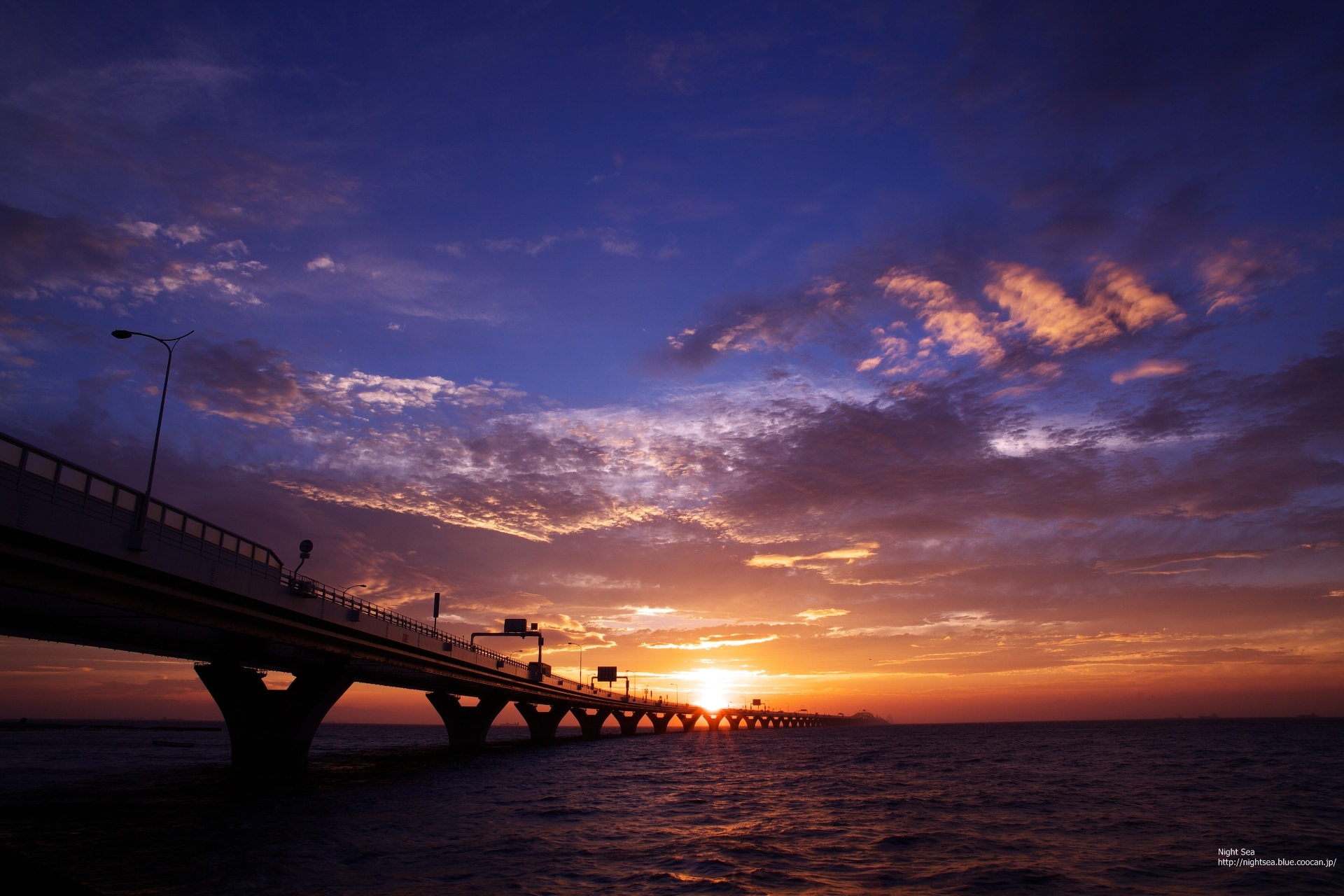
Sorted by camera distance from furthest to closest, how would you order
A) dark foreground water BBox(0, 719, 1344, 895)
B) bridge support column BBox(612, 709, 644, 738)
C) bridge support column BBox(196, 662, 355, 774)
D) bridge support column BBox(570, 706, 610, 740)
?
bridge support column BBox(612, 709, 644, 738), bridge support column BBox(570, 706, 610, 740), bridge support column BBox(196, 662, 355, 774), dark foreground water BBox(0, 719, 1344, 895)

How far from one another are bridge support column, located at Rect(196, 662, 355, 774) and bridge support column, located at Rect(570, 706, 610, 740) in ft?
354

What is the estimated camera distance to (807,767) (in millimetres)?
76062

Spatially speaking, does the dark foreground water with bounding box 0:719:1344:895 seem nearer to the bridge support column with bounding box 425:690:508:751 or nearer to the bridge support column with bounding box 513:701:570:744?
the bridge support column with bounding box 425:690:508:751

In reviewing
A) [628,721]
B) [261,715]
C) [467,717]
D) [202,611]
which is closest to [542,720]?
[467,717]

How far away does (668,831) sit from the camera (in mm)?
31891

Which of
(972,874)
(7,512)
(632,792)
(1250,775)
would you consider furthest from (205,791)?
(1250,775)

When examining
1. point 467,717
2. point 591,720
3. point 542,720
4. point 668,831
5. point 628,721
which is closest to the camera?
point 668,831

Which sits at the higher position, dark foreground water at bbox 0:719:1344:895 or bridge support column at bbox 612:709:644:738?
dark foreground water at bbox 0:719:1344:895

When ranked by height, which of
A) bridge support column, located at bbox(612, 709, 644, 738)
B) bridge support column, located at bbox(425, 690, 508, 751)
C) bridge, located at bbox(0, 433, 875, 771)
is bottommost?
bridge support column, located at bbox(612, 709, 644, 738)

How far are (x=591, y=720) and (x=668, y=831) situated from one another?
14050cm

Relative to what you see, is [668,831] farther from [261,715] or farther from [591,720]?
[591,720]

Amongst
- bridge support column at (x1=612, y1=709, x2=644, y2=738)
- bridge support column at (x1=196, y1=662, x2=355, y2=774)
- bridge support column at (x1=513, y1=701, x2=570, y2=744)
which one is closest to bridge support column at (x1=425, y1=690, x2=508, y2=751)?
bridge support column at (x1=513, y1=701, x2=570, y2=744)

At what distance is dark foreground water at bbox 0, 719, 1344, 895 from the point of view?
2170cm

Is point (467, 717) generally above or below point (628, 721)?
above
